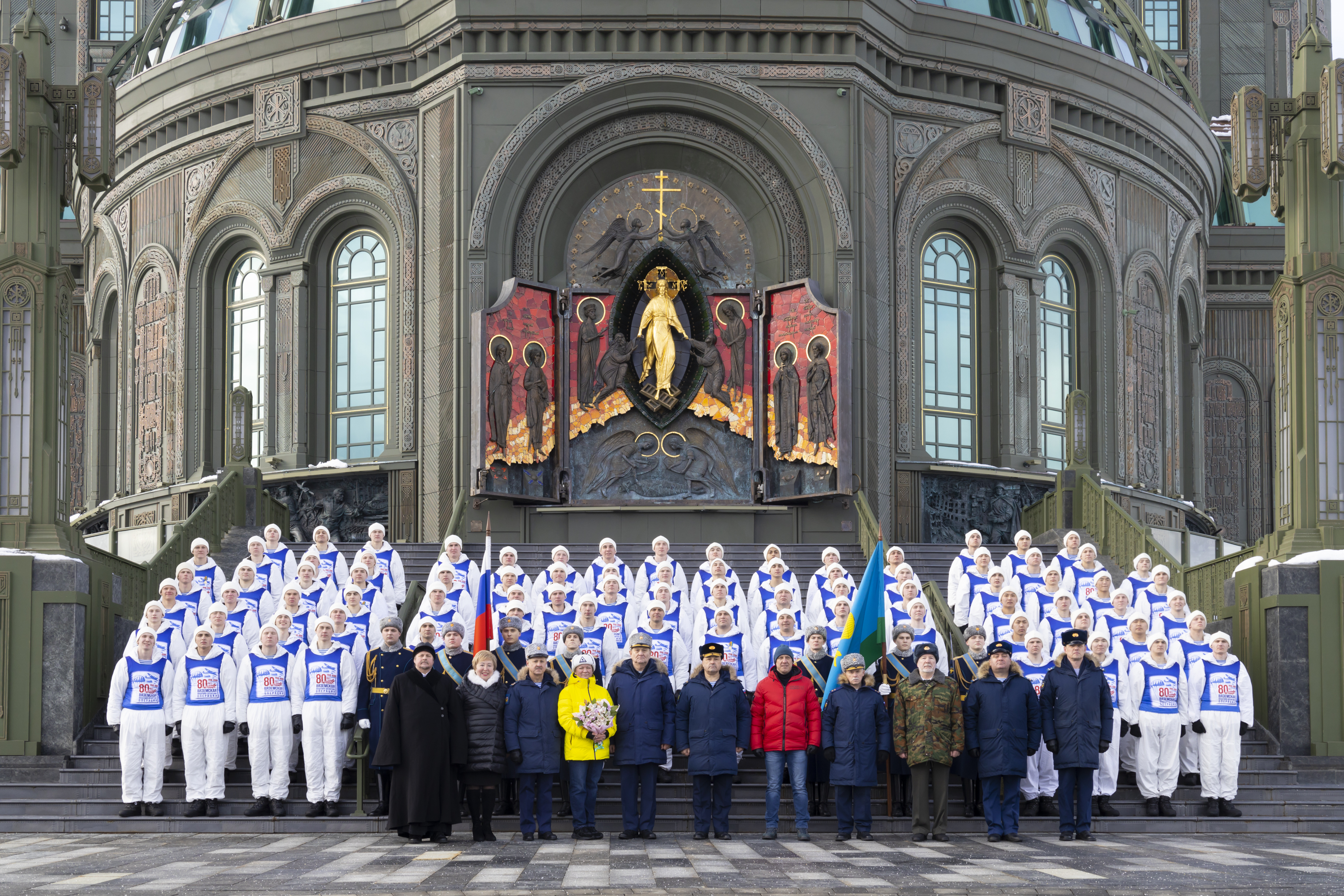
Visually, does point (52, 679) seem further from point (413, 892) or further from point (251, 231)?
point (251, 231)

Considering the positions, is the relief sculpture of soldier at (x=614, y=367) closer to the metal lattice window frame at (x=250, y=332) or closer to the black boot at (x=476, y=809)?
the metal lattice window frame at (x=250, y=332)

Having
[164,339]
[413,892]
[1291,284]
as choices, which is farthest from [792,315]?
[413,892]

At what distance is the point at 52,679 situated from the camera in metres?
17.4

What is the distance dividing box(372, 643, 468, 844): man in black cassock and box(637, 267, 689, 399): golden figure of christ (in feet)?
36.4

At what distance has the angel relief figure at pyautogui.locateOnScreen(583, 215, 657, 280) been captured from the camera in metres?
25.8

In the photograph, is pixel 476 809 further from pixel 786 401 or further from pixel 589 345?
pixel 589 345

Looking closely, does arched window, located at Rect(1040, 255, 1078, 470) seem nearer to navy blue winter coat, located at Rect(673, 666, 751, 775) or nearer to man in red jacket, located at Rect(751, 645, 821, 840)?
man in red jacket, located at Rect(751, 645, 821, 840)

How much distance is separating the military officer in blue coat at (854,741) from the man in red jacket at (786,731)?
0.45 ft

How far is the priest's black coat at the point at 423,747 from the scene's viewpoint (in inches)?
561

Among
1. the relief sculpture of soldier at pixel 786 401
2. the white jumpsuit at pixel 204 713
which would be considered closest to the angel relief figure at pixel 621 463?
the relief sculpture of soldier at pixel 786 401

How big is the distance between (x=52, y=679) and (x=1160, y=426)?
18517mm

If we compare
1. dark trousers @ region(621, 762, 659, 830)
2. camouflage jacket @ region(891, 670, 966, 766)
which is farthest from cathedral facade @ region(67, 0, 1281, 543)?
camouflage jacket @ region(891, 670, 966, 766)

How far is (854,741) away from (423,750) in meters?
3.32

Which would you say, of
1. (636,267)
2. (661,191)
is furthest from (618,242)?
(661,191)
